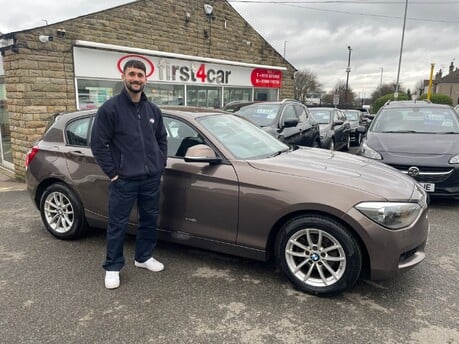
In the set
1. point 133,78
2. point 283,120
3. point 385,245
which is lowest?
point 385,245

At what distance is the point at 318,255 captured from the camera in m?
3.06

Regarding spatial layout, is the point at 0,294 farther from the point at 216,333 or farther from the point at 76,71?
the point at 76,71

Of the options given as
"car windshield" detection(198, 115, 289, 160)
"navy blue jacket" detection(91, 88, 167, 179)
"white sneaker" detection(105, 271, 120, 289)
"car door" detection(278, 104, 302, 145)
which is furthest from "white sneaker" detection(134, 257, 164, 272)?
"car door" detection(278, 104, 302, 145)

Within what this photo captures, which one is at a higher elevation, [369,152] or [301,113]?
[301,113]

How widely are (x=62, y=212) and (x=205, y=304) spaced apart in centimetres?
225

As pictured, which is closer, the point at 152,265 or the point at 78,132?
the point at 152,265

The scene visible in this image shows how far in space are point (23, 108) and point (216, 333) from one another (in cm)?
664

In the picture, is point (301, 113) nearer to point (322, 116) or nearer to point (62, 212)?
point (322, 116)

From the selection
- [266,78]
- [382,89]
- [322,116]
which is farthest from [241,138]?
[382,89]

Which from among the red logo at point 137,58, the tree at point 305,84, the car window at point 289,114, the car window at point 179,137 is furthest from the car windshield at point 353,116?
the tree at point 305,84

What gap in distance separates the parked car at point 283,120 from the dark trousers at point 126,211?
155 inches

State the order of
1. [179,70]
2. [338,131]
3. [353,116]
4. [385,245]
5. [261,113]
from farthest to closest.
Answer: [353,116] < [338,131] < [179,70] < [261,113] < [385,245]

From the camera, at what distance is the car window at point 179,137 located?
3633 mm

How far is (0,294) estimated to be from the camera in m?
3.16
